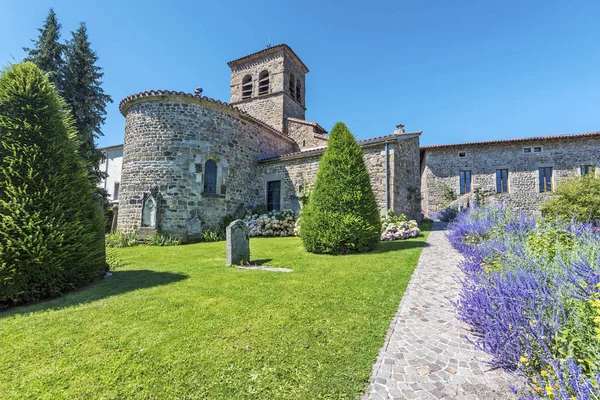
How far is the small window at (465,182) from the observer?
846 inches

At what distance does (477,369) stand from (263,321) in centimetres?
220

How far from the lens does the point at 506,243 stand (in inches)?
161

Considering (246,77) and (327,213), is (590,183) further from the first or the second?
(246,77)

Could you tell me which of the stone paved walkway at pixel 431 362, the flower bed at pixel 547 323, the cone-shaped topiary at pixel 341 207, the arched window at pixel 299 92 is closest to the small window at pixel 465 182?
the arched window at pixel 299 92

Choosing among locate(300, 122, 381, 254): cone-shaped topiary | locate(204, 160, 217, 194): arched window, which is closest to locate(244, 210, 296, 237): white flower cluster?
locate(204, 160, 217, 194): arched window

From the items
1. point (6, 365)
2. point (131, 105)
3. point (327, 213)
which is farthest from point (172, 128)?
point (6, 365)

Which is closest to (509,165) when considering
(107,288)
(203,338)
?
(203,338)

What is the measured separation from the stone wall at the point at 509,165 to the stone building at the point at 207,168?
8.72 m

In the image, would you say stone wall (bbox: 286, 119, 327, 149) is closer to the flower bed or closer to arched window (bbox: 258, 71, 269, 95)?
arched window (bbox: 258, 71, 269, 95)

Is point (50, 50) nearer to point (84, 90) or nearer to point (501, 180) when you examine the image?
point (84, 90)

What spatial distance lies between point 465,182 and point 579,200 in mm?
12363

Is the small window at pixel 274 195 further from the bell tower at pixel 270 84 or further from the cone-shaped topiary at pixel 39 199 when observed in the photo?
the cone-shaped topiary at pixel 39 199

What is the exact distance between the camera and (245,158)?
13.7m

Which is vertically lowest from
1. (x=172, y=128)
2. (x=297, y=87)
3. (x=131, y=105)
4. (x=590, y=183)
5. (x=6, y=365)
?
(x=6, y=365)
